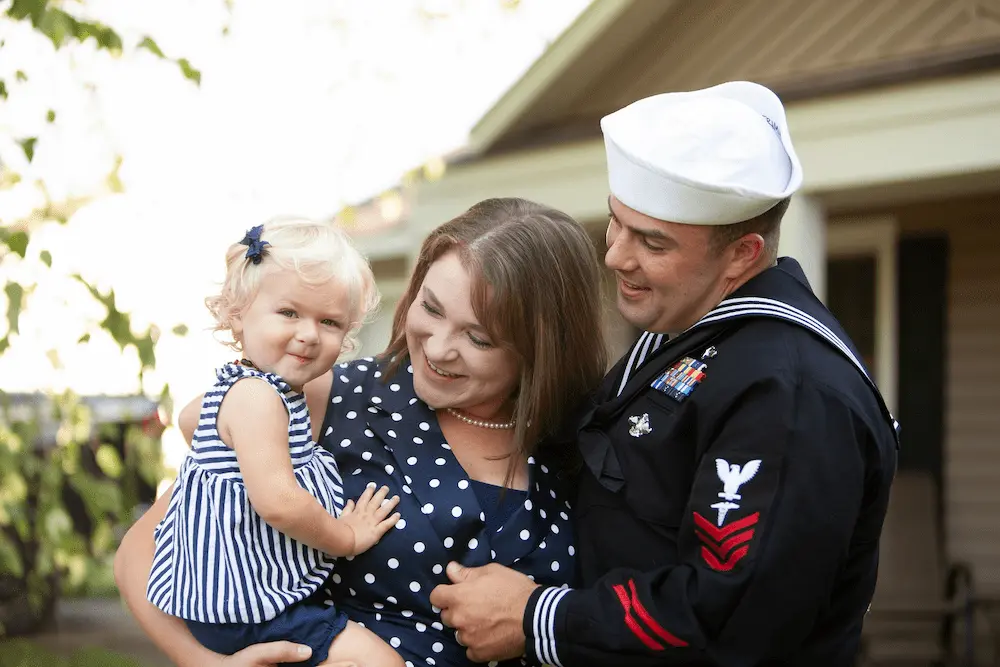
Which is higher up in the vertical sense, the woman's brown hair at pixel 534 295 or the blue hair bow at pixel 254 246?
the blue hair bow at pixel 254 246

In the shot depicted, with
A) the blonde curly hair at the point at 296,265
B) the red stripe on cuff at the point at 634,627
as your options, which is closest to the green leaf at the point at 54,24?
the blonde curly hair at the point at 296,265

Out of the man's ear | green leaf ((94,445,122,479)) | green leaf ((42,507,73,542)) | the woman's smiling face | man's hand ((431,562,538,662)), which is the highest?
the man's ear

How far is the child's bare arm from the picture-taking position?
6.54ft

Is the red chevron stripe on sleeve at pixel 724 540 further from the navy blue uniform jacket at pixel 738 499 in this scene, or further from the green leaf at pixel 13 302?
the green leaf at pixel 13 302

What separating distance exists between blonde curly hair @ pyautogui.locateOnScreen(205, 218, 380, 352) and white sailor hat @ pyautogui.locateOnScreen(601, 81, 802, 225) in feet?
1.79

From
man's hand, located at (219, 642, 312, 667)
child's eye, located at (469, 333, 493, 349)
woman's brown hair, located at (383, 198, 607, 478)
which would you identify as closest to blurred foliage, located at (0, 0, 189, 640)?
man's hand, located at (219, 642, 312, 667)

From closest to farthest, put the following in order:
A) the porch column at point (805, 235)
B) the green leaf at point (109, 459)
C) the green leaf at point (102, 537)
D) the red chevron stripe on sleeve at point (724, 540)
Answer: the red chevron stripe on sleeve at point (724, 540) → the green leaf at point (102, 537) → the green leaf at point (109, 459) → the porch column at point (805, 235)

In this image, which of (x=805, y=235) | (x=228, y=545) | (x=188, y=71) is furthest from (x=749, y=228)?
(x=805, y=235)

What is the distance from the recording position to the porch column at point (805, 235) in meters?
5.54

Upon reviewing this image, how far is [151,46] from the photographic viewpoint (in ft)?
9.95

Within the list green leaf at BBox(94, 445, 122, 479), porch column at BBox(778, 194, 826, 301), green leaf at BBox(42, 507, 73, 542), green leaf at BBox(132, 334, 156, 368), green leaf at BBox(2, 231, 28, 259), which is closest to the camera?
green leaf at BBox(2, 231, 28, 259)

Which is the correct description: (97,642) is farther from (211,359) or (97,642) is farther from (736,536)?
(736,536)

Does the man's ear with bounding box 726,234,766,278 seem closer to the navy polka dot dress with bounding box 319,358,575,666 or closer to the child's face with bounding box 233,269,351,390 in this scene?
the navy polka dot dress with bounding box 319,358,575,666

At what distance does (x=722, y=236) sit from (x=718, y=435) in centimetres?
40
